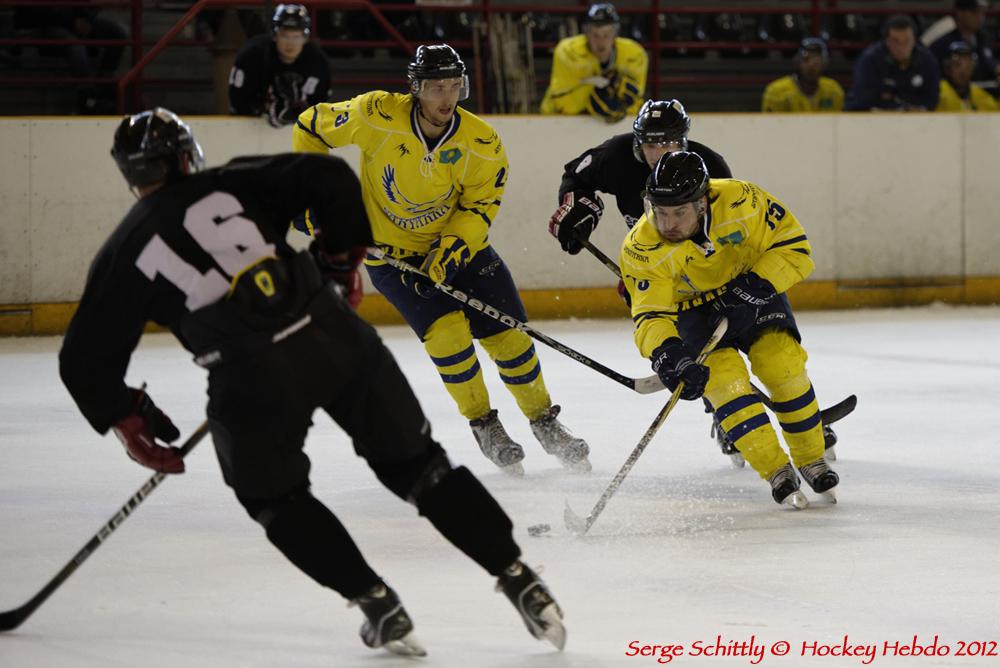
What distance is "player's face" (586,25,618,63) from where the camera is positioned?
8.20m

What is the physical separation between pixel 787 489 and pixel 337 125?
6.04ft

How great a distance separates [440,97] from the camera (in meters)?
4.59

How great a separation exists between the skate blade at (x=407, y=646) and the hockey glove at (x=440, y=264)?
2.00 meters

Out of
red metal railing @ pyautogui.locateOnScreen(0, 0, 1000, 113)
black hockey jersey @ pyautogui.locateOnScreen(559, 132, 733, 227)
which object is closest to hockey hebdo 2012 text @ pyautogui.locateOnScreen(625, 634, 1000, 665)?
black hockey jersey @ pyautogui.locateOnScreen(559, 132, 733, 227)

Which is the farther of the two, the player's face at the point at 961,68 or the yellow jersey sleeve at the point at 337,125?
the player's face at the point at 961,68

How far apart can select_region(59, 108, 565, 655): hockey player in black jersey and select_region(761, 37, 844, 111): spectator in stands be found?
22.3 ft

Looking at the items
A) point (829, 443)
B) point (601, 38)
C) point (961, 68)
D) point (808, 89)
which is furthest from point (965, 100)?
point (829, 443)

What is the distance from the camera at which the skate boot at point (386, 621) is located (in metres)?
2.72

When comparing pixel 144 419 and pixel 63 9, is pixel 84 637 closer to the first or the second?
pixel 144 419

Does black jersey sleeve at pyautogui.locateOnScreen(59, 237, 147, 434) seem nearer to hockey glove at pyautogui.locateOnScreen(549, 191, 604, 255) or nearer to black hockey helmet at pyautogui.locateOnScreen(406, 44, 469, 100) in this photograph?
black hockey helmet at pyautogui.locateOnScreen(406, 44, 469, 100)

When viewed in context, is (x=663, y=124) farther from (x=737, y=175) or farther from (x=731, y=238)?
(x=737, y=175)

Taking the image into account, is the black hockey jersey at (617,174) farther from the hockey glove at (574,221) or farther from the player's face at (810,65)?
the player's face at (810,65)

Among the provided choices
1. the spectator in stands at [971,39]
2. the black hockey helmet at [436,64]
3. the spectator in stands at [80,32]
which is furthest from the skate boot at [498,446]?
the spectator in stands at [971,39]

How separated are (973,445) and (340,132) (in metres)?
2.30
